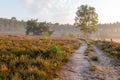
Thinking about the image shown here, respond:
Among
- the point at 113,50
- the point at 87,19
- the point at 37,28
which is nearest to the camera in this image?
the point at 113,50

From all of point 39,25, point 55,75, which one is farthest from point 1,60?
point 39,25

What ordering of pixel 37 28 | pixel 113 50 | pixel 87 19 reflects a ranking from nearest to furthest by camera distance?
1. pixel 113 50
2. pixel 87 19
3. pixel 37 28

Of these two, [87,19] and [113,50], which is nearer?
[113,50]

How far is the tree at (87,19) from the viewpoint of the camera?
7221cm

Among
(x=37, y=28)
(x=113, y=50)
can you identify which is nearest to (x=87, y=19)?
(x=37, y=28)

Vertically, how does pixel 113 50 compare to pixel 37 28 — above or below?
below

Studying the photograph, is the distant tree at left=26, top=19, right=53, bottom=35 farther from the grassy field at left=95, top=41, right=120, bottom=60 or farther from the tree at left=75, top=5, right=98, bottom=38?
the grassy field at left=95, top=41, right=120, bottom=60

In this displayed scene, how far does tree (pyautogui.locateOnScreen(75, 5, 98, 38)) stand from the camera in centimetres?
7221

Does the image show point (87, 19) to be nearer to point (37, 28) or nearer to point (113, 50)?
point (37, 28)

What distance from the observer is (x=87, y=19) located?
72562mm

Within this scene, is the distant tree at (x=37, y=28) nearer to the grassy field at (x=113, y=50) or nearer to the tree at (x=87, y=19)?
the tree at (x=87, y=19)

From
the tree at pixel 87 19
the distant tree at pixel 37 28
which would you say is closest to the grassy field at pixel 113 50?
the tree at pixel 87 19

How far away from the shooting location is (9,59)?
1138 cm

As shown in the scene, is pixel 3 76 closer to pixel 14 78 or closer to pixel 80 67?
pixel 14 78
